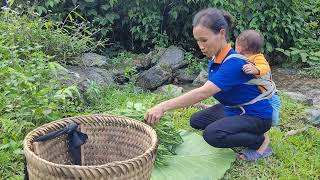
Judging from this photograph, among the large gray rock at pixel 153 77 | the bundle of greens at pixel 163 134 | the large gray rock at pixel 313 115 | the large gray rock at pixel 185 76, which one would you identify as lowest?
the large gray rock at pixel 185 76

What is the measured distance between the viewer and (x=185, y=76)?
280 inches

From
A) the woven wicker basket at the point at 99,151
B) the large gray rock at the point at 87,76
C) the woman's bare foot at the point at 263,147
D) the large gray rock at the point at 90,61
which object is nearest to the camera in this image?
the woven wicker basket at the point at 99,151

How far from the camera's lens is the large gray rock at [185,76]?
7.09 metres

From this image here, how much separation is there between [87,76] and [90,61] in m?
0.62

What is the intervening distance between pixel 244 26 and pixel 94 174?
18.9 ft

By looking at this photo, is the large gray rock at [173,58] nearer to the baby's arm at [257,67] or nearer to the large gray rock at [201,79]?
the large gray rock at [201,79]

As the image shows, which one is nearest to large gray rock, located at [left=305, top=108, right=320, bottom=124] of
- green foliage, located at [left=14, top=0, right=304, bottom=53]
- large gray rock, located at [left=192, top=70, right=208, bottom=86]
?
large gray rock, located at [left=192, top=70, right=208, bottom=86]

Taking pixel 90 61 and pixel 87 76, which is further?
pixel 90 61

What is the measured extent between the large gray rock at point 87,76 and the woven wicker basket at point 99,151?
1.91 metres

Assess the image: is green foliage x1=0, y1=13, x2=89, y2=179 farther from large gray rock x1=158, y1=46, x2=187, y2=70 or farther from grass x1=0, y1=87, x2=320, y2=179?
large gray rock x1=158, y1=46, x2=187, y2=70

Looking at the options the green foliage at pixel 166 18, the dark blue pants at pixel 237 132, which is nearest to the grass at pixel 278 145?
the dark blue pants at pixel 237 132

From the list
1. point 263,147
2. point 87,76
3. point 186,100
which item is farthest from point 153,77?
point 186,100

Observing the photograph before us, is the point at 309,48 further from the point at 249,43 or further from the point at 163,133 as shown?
the point at 163,133

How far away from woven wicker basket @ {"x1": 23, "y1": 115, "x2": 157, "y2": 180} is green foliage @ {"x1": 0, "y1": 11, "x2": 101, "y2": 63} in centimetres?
215
